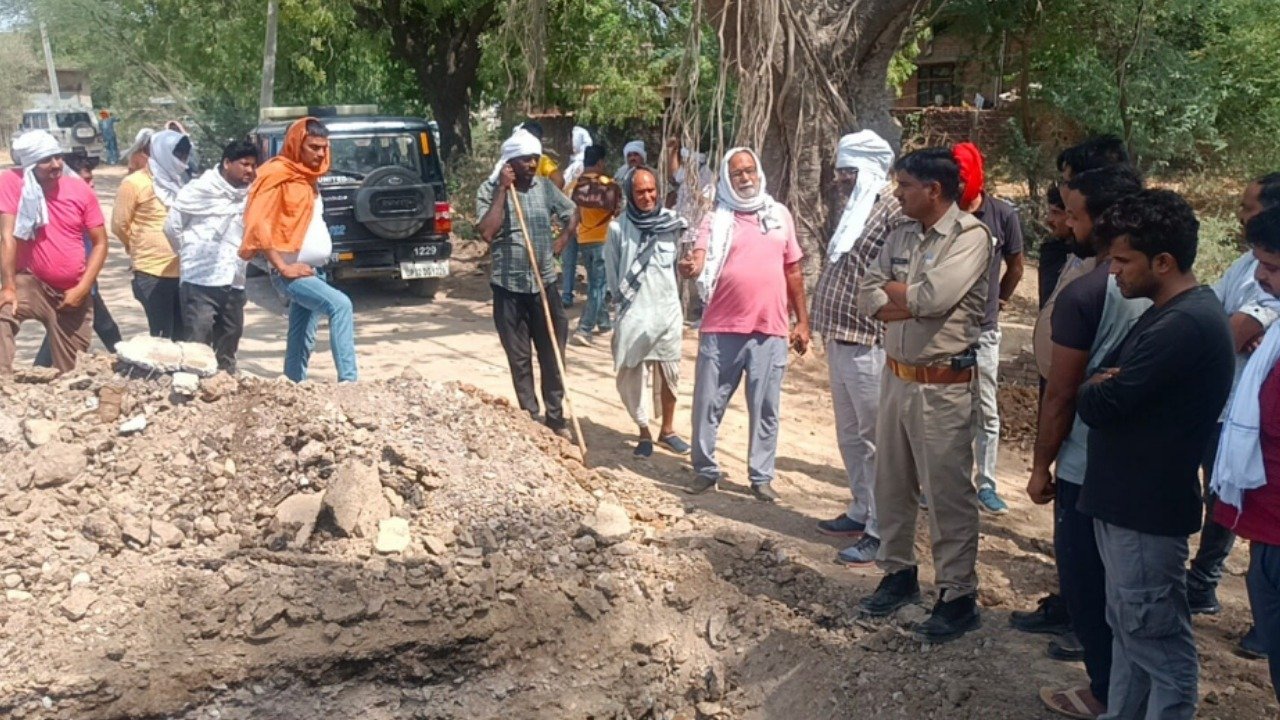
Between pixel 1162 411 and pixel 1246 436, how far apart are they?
9.9 inches

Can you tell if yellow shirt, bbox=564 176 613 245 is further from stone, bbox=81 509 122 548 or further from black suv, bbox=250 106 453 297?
stone, bbox=81 509 122 548

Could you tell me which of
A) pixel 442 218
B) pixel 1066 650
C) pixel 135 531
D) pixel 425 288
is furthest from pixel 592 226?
pixel 1066 650

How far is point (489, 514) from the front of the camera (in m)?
5.01

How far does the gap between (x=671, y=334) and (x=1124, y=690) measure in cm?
341

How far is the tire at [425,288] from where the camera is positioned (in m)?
11.9

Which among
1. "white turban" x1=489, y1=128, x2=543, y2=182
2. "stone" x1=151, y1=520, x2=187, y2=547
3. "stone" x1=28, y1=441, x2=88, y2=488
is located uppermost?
"white turban" x1=489, y1=128, x2=543, y2=182

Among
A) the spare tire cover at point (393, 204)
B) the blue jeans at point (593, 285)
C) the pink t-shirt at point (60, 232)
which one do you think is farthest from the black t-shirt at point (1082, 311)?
the spare tire cover at point (393, 204)

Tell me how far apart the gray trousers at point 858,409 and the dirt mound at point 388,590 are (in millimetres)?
531

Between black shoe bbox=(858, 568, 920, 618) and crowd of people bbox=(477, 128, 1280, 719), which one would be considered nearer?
crowd of people bbox=(477, 128, 1280, 719)

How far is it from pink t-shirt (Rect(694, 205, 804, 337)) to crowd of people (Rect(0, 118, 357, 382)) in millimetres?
2097

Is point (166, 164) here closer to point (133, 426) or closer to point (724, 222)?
point (133, 426)

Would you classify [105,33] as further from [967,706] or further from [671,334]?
[967,706]

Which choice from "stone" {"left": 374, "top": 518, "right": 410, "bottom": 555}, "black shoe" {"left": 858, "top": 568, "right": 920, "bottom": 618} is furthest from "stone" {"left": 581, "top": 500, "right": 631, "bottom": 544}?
"black shoe" {"left": 858, "top": 568, "right": 920, "bottom": 618}

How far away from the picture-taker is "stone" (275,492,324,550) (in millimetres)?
4801
